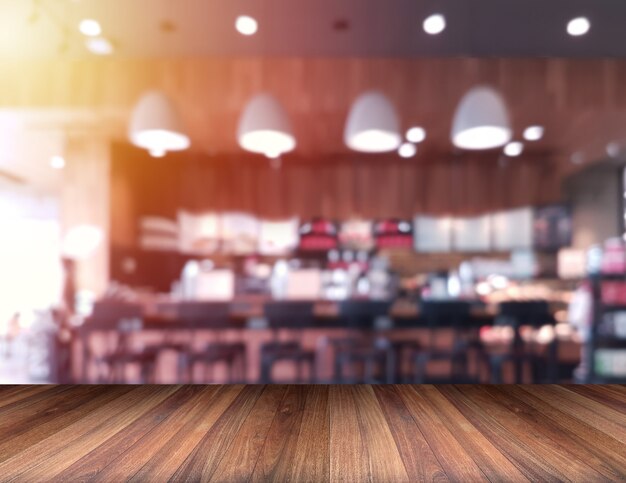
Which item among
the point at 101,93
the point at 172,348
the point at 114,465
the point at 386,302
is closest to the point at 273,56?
the point at 101,93

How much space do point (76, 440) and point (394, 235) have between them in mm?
2783

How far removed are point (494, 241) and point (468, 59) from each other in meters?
1.50

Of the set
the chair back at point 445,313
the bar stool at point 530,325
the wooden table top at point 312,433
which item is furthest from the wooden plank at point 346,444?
the bar stool at point 530,325

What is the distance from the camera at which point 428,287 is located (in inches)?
151

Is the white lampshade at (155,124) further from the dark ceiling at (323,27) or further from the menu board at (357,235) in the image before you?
the menu board at (357,235)

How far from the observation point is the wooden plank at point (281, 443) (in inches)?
74.5

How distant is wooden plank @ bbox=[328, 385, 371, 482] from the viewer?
1.89 metres

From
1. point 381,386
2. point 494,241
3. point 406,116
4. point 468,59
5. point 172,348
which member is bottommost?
point 381,386

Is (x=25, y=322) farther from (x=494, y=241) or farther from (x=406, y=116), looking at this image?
(x=494, y=241)

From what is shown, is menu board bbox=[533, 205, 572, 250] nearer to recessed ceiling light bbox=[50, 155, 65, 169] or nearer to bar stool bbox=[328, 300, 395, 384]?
bar stool bbox=[328, 300, 395, 384]

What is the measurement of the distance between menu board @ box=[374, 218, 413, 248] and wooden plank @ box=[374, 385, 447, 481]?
4.68 feet

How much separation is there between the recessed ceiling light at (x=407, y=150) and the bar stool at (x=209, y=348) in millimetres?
1896

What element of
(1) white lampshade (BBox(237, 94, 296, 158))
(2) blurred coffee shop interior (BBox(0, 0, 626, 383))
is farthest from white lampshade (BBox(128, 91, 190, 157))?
(1) white lampshade (BBox(237, 94, 296, 158))

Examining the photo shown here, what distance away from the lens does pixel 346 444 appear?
2.19 metres
